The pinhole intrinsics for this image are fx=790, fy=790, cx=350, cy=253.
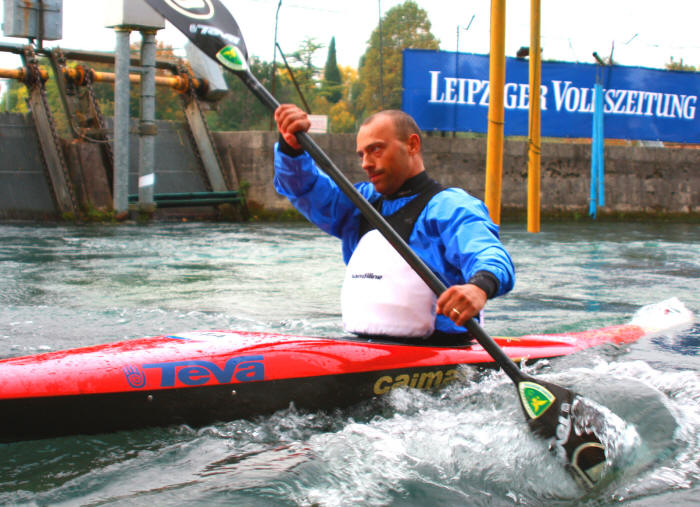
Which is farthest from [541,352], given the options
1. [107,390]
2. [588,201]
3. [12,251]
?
[588,201]

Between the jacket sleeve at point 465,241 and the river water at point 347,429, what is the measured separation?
510mm

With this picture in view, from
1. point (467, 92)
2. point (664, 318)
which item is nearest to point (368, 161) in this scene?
point (664, 318)

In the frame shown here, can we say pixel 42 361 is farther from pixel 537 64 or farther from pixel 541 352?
pixel 537 64

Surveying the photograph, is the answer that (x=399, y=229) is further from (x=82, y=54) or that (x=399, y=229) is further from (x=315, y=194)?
(x=82, y=54)

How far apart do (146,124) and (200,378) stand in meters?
9.75

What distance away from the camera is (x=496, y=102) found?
553cm

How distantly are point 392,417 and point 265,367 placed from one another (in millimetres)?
513

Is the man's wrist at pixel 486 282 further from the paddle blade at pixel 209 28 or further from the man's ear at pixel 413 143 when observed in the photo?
the paddle blade at pixel 209 28

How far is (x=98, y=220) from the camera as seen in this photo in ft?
40.0

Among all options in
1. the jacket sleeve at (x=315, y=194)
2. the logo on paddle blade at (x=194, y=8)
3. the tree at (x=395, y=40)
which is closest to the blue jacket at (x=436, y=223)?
the jacket sleeve at (x=315, y=194)

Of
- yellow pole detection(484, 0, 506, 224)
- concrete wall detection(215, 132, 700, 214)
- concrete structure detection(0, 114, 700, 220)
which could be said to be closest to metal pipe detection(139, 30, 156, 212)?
concrete structure detection(0, 114, 700, 220)

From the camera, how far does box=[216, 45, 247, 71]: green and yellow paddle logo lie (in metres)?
3.42

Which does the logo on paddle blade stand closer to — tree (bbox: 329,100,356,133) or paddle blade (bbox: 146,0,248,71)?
paddle blade (bbox: 146,0,248,71)

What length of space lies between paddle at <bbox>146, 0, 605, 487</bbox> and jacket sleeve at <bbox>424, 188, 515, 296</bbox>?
0.15 m
